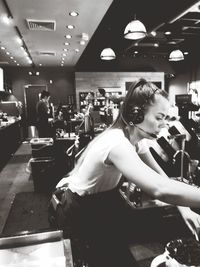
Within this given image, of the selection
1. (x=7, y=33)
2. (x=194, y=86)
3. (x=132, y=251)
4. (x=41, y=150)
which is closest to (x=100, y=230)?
(x=132, y=251)

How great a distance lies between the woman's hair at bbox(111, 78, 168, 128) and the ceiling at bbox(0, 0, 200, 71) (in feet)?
12.8

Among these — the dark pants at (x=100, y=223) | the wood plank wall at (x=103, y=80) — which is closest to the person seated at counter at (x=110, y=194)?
the dark pants at (x=100, y=223)

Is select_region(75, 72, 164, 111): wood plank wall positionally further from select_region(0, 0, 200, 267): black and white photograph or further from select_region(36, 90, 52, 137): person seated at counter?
select_region(36, 90, 52, 137): person seated at counter

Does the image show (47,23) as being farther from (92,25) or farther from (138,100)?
(138,100)

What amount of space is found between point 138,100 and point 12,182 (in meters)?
4.51

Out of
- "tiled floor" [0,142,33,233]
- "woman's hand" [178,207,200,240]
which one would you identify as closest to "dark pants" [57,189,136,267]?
"woman's hand" [178,207,200,240]

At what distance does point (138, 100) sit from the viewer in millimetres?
1305

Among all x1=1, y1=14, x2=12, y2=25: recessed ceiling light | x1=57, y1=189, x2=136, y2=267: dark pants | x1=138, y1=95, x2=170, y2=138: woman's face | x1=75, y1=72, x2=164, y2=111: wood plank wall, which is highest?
x1=1, y1=14, x2=12, y2=25: recessed ceiling light

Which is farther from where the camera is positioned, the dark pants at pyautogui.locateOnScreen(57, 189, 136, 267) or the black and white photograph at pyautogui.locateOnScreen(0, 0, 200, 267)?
the dark pants at pyautogui.locateOnScreen(57, 189, 136, 267)

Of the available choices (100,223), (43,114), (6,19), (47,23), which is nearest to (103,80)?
(43,114)

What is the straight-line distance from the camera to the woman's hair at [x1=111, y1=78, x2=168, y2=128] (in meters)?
1.29

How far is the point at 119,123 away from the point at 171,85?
13.7 meters

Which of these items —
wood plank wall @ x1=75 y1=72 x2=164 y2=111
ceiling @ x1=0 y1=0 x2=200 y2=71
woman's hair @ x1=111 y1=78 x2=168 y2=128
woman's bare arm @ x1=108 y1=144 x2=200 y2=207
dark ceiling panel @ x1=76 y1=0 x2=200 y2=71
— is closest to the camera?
woman's bare arm @ x1=108 y1=144 x2=200 y2=207

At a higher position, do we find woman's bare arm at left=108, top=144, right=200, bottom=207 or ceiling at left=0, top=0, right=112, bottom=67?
ceiling at left=0, top=0, right=112, bottom=67
